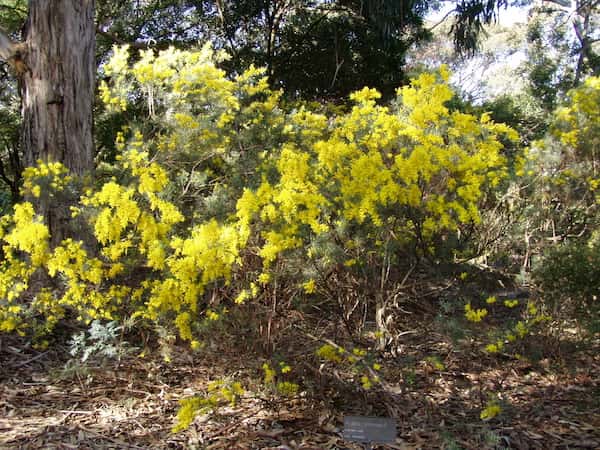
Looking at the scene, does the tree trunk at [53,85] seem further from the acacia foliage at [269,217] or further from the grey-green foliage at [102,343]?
the grey-green foliage at [102,343]

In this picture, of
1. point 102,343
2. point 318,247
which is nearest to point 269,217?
point 318,247

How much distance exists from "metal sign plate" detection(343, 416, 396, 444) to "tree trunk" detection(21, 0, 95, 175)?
3323 mm

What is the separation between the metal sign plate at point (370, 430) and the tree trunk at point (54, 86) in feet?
10.9

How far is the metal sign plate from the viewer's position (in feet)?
7.94

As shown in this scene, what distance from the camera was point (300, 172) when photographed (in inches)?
114

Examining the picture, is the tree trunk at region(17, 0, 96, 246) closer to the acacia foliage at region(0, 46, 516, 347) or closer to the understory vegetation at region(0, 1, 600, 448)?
the understory vegetation at region(0, 1, 600, 448)

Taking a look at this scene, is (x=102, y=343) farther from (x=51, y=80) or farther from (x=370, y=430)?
(x=51, y=80)

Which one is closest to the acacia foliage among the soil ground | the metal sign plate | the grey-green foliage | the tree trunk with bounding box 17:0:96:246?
the grey-green foliage

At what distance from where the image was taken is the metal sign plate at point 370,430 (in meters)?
2.42

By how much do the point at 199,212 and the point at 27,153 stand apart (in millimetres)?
2073

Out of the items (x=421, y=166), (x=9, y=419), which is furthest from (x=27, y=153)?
(x=421, y=166)

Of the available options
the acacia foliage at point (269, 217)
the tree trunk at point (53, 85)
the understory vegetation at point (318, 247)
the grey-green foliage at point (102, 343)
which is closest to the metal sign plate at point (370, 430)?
the understory vegetation at point (318, 247)

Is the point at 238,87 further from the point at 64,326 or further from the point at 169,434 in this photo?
the point at 169,434

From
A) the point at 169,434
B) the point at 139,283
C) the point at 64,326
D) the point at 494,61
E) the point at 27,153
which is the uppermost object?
the point at 494,61
